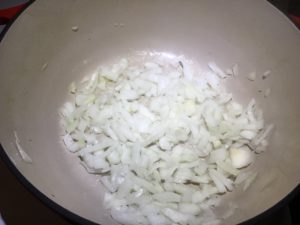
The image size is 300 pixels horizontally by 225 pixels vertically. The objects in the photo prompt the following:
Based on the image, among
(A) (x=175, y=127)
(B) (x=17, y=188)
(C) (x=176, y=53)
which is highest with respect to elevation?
(C) (x=176, y=53)

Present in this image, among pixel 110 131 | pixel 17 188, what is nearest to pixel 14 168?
pixel 17 188

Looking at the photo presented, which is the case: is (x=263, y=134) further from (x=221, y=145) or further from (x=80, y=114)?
(x=80, y=114)

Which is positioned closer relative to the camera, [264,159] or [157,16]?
[264,159]

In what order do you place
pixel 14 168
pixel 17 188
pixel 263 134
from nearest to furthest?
pixel 14 168 → pixel 17 188 → pixel 263 134

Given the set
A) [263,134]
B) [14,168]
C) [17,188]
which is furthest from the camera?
[263,134]

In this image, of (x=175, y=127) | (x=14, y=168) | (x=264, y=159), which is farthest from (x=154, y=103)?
(x=14, y=168)

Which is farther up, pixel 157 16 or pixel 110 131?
pixel 157 16
